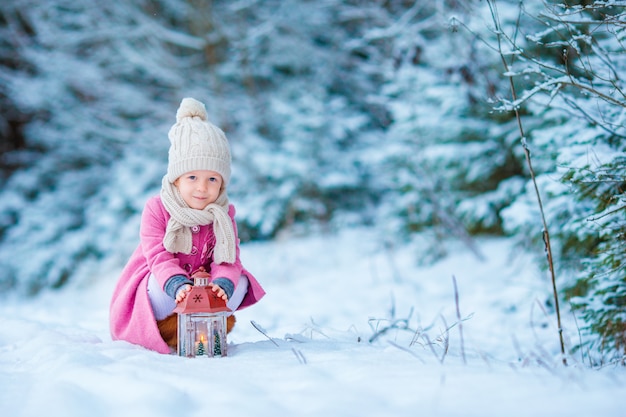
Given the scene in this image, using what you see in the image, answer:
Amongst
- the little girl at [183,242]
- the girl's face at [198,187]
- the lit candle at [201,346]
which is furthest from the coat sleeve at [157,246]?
the lit candle at [201,346]

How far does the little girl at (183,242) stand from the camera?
2330 mm

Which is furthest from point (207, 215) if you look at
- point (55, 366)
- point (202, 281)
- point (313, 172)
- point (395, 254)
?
point (313, 172)

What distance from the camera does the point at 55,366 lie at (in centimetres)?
198

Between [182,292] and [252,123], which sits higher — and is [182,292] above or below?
below

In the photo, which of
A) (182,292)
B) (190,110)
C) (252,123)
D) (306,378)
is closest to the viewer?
(306,378)

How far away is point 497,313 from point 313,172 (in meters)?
3.78

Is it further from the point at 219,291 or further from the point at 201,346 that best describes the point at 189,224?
the point at 201,346

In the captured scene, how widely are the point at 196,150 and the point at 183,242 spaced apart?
0.42m

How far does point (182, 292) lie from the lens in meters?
2.15

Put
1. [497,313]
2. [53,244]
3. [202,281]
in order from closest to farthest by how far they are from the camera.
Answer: [202,281]
[497,313]
[53,244]

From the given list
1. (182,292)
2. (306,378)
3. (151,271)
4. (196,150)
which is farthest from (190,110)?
(306,378)

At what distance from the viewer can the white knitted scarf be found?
2.35 meters

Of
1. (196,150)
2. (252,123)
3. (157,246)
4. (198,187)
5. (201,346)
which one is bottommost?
(201,346)

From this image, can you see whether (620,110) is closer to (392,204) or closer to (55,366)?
(55,366)
